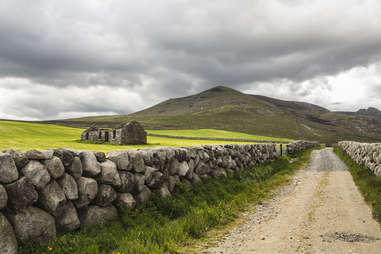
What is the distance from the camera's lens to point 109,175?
6.52 meters

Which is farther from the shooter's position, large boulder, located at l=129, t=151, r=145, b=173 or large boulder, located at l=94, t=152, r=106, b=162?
large boulder, located at l=129, t=151, r=145, b=173

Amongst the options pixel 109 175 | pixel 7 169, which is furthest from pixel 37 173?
pixel 109 175

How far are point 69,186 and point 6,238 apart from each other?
1.50 metres

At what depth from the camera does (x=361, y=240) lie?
618cm

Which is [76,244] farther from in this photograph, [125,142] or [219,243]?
[125,142]

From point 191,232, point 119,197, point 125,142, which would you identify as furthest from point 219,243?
point 125,142

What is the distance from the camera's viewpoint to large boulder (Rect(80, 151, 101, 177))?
619 cm

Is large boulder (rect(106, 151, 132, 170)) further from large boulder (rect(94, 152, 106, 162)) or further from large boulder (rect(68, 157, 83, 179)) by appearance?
large boulder (rect(68, 157, 83, 179))

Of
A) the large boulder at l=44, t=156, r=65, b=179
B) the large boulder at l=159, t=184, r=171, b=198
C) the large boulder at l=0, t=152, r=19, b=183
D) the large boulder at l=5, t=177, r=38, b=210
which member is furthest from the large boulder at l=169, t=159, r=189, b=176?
the large boulder at l=0, t=152, r=19, b=183

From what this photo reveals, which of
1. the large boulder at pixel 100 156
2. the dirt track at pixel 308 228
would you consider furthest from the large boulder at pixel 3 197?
the dirt track at pixel 308 228

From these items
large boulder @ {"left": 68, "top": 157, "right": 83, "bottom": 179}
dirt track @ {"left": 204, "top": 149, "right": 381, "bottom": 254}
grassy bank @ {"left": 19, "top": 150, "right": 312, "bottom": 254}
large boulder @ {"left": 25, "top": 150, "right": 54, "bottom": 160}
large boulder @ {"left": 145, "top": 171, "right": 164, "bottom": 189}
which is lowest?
dirt track @ {"left": 204, "top": 149, "right": 381, "bottom": 254}

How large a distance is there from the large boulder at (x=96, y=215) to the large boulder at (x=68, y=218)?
225 millimetres

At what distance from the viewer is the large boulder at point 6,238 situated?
14.0 feet

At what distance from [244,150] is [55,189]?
13.1m
